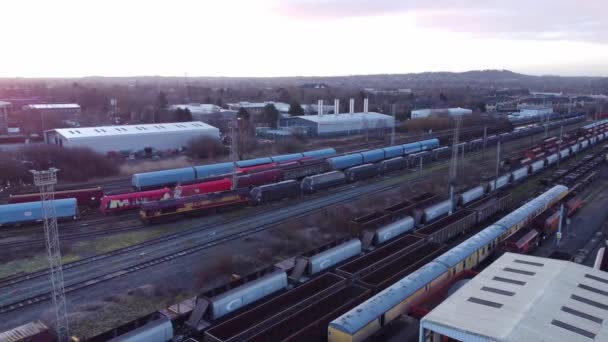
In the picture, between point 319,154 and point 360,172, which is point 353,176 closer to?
point 360,172

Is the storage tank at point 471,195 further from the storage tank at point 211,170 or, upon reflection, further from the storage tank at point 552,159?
the storage tank at point 211,170

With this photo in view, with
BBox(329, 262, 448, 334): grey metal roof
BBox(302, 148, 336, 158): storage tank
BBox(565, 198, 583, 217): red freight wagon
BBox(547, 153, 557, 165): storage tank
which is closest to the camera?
BBox(329, 262, 448, 334): grey metal roof

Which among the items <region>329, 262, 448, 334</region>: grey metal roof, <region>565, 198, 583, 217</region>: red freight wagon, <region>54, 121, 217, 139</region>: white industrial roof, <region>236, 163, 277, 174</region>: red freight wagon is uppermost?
<region>54, 121, 217, 139</region>: white industrial roof

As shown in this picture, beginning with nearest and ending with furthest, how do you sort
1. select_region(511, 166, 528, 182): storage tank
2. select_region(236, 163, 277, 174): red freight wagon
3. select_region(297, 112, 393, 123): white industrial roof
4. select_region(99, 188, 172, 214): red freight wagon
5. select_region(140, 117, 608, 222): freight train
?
select_region(140, 117, 608, 222): freight train, select_region(99, 188, 172, 214): red freight wagon, select_region(236, 163, 277, 174): red freight wagon, select_region(511, 166, 528, 182): storage tank, select_region(297, 112, 393, 123): white industrial roof

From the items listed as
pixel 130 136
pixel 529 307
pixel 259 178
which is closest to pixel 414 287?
pixel 529 307

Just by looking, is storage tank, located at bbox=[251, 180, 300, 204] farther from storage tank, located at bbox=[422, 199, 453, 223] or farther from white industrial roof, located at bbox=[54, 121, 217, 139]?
white industrial roof, located at bbox=[54, 121, 217, 139]

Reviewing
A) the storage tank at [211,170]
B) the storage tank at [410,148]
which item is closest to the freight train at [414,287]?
the storage tank at [211,170]

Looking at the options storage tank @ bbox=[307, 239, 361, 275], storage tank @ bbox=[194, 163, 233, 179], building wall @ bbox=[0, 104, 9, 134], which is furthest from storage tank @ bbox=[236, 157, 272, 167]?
building wall @ bbox=[0, 104, 9, 134]

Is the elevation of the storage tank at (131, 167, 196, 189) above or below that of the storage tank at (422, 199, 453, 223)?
above
